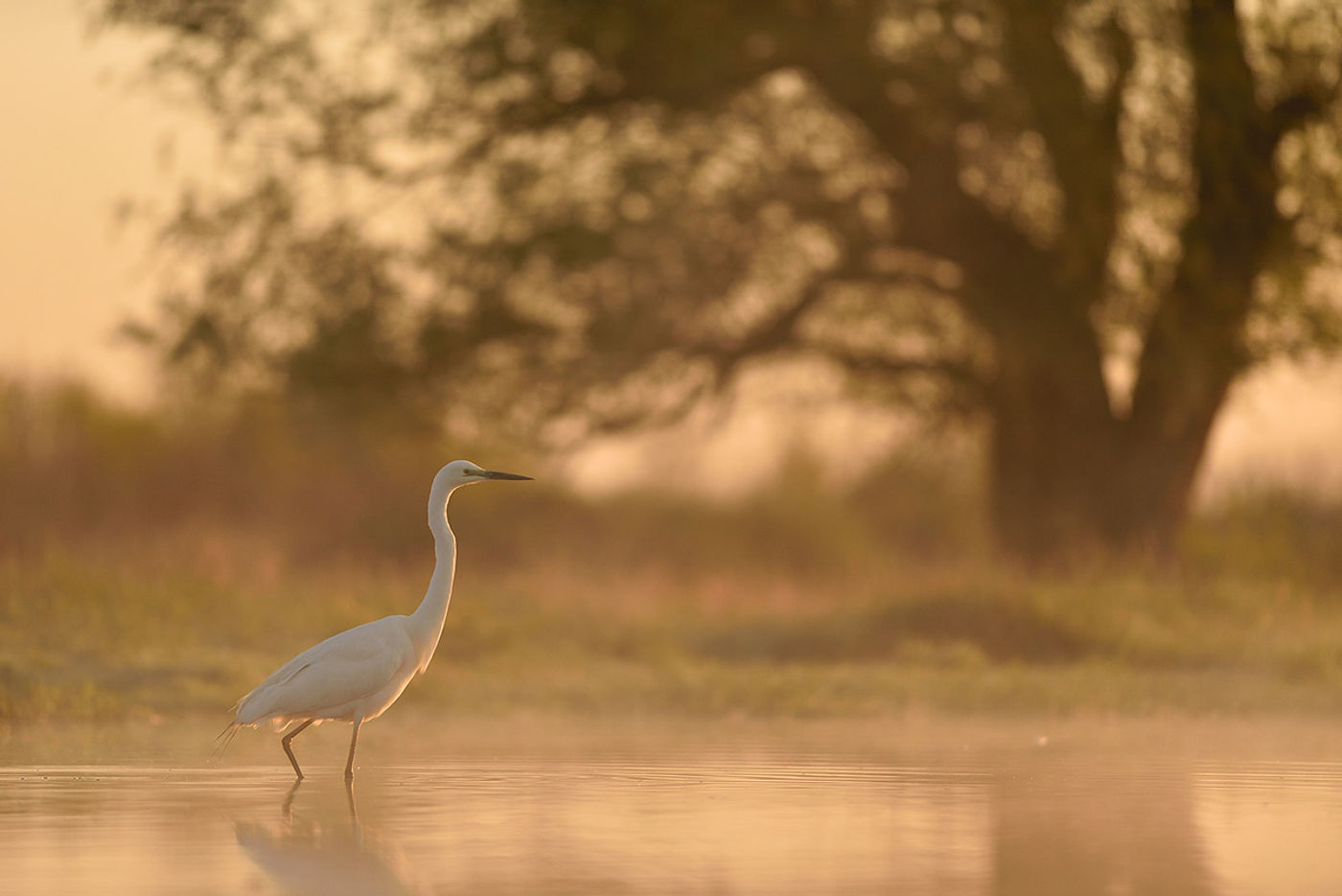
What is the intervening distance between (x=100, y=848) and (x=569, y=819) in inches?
69.4

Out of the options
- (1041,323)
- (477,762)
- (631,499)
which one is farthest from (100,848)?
(631,499)

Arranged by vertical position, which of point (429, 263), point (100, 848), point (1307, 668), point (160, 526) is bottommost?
point (100, 848)

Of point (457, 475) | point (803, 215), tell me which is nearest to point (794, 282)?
point (803, 215)

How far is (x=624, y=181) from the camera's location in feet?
61.4

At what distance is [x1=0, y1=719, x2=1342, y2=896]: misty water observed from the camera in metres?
5.77

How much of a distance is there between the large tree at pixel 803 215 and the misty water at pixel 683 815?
9.00m

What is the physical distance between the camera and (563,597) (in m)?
18.5

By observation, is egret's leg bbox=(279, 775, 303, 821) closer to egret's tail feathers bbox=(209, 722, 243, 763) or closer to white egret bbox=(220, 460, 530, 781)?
white egret bbox=(220, 460, 530, 781)

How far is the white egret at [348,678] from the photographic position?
28.7ft

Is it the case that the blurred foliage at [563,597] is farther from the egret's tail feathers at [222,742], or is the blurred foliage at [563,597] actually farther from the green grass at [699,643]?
the egret's tail feathers at [222,742]

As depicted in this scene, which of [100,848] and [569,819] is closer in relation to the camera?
[100,848]

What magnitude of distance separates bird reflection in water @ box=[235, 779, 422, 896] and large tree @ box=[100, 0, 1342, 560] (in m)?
12.3

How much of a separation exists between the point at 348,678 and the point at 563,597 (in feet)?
32.0

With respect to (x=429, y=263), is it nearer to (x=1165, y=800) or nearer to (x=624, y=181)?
(x=624, y=181)
